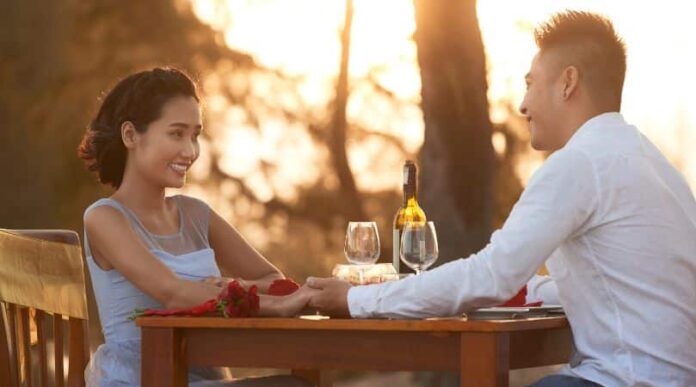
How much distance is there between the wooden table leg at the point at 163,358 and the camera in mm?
2463

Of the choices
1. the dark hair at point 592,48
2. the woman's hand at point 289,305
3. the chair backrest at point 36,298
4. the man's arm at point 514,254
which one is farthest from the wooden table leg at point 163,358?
the dark hair at point 592,48

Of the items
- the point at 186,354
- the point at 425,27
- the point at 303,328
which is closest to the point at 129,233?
the point at 186,354

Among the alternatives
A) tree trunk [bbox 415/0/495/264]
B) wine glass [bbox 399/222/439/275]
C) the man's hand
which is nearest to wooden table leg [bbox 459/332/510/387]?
the man's hand

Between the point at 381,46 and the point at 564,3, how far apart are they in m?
0.95

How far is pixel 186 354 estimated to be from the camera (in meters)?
2.49

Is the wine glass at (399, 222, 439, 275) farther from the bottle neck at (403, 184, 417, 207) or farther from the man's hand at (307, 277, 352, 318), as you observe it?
the man's hand at (307, 277, 352, 318)

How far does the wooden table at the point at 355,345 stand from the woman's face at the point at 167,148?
73 cm

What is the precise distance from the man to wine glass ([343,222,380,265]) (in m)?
0.59

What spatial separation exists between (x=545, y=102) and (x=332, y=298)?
1.86ft

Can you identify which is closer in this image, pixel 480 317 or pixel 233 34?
pixel 480 317

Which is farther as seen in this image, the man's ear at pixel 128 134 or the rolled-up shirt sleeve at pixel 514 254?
the man's ear at pixel 128 134

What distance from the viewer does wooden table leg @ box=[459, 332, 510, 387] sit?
85.9 inches

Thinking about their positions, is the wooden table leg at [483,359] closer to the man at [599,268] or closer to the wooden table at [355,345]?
the wooden table at [355,345]

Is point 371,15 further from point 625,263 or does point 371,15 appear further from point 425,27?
point 625,263
